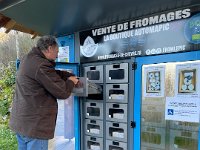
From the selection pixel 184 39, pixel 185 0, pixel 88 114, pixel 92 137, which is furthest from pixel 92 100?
pixel 185 0

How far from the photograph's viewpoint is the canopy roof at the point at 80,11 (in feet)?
9.81

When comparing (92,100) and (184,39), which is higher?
(184,39)

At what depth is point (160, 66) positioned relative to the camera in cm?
324

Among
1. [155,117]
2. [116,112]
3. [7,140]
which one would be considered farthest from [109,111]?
[7,140]

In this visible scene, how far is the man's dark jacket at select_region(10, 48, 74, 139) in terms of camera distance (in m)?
2.81

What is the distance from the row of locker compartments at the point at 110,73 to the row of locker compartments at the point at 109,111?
1.09 feet

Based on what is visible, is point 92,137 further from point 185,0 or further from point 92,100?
point 185,0

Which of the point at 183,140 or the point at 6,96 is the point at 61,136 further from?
the point at 6,96

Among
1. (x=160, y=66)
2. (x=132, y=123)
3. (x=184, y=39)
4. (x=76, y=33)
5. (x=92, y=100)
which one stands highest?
(x=76, y=33)

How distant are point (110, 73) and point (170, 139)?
1.16 m

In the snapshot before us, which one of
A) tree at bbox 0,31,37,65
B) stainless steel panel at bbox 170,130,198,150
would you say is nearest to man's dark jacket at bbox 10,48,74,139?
stainless steel panel at bbox 170,130,198,150

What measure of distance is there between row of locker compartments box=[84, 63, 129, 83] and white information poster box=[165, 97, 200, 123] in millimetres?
666

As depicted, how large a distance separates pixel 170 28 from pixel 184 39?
226 mm

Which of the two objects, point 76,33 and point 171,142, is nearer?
point 171,142
